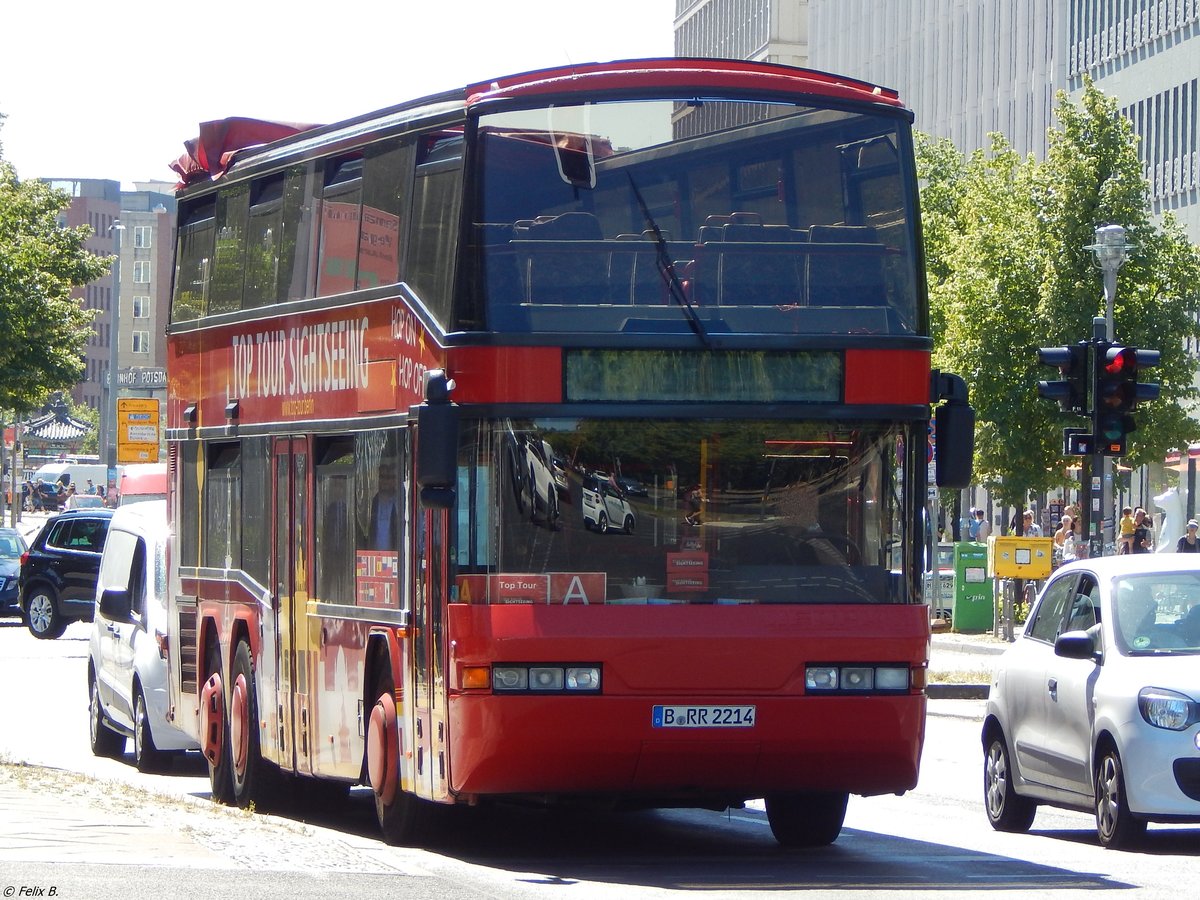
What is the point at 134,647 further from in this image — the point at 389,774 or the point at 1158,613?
the point at 1158,613

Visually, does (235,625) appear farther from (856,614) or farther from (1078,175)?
(1078,175)

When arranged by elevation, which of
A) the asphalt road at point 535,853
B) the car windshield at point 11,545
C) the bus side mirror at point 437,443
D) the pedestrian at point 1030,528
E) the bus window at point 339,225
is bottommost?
the asphalt road at point 535,853

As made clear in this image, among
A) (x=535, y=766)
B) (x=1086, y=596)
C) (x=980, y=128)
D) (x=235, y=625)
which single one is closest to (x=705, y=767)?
(x=535, y=766)

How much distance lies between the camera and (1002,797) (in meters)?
14.6

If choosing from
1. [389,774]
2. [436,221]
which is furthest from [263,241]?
[389,774]

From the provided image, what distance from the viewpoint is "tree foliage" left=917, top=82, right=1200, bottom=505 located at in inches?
1847

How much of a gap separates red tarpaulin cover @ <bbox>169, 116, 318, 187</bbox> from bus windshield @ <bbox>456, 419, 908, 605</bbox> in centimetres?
520

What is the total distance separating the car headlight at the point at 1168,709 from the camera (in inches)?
498

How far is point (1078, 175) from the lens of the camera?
46.8 meters

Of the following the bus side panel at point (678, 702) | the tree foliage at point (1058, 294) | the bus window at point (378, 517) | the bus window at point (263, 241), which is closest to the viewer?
the bus side panel at point (678, 702)

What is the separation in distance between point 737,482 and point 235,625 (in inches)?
204

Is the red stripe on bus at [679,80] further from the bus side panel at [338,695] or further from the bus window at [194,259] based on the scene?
the bus window at [194,259]

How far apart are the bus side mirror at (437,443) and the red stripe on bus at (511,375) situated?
7.9 inches

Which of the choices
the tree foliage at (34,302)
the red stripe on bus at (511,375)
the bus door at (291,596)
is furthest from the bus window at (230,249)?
the tree foliage at (34,302)
